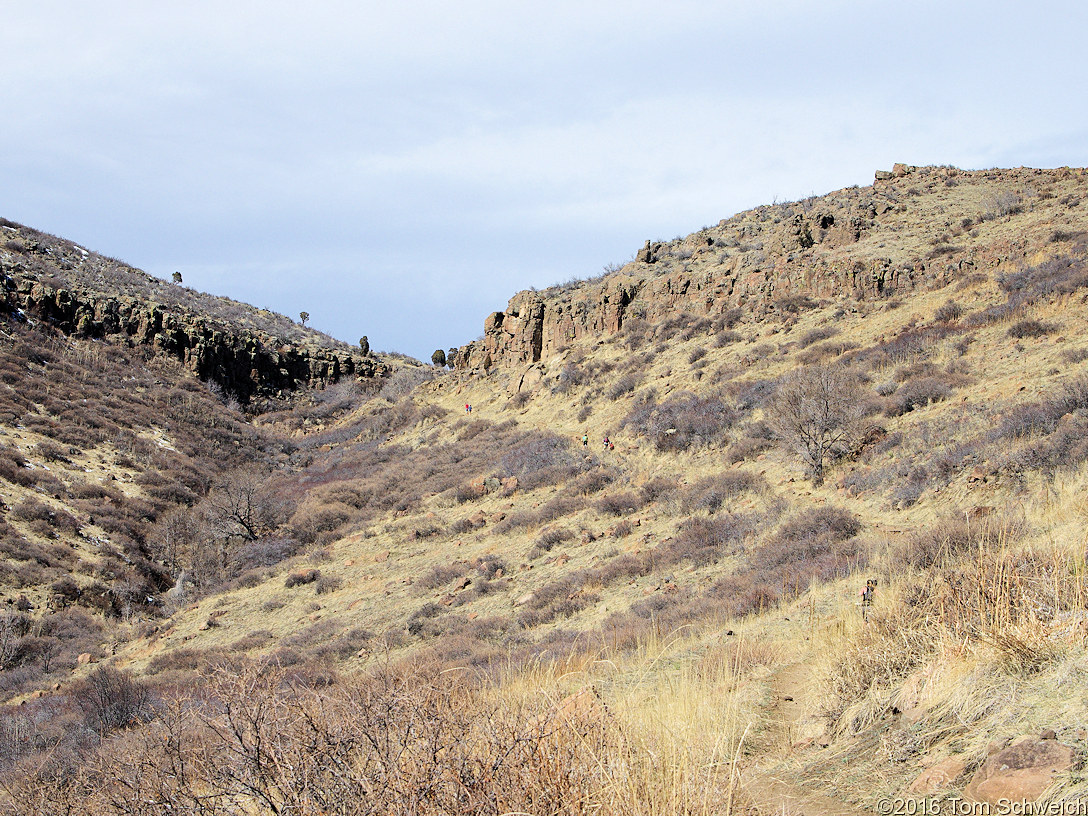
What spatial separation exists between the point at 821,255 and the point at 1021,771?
98.1ft

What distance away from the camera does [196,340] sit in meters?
43.9

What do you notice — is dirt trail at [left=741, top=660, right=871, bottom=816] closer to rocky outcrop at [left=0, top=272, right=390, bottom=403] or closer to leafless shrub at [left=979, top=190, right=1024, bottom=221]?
leafless shrub at [left=979, top=190, right=1024, bottom=221]

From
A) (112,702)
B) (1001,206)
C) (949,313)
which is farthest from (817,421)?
(1001,206)

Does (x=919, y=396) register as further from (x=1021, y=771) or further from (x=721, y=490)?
(x=1021, y=771)

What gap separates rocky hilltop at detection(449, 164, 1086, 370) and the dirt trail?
73.3 ft

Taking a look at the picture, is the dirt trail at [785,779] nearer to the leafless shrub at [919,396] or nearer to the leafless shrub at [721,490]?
the leafless shrub at [721,490]

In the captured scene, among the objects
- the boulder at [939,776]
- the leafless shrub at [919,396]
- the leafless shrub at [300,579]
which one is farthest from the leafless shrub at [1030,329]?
the leafless shrub at [300,579]

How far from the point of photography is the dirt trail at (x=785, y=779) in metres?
3.18

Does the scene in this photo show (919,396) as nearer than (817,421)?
No

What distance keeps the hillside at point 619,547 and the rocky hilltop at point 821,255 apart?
8.5 inches

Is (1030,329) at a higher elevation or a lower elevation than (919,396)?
higher

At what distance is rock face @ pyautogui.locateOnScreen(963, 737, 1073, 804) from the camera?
2701 mm

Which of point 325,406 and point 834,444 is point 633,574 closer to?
point 834,444

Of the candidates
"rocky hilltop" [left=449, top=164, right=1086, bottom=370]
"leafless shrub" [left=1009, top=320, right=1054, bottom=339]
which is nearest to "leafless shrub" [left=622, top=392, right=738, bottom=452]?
"leafless shrub" [left=1009, top=320, right=1054, bottom=339]
